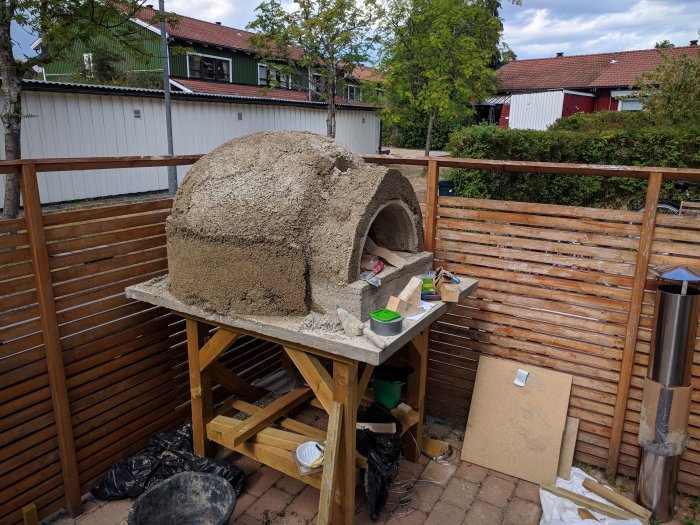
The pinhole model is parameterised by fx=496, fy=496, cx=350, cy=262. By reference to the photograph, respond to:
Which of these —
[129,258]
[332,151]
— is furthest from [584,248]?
[129,258]

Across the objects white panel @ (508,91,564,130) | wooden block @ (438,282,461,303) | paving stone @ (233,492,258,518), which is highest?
white panel @ (508,91,564,130)

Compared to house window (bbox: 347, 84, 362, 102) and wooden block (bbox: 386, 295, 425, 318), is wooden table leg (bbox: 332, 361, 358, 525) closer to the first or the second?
wooden block (bbox: 386, 295, 425, 318)

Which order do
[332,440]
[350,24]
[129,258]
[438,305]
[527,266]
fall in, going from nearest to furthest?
[332,440] < [438,305] < [129,258] < [527,266] < [350,24]

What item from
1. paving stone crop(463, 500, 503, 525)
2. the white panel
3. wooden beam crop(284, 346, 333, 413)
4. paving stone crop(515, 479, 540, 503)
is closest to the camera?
wooden beam crop(284, 346, 333, 413)

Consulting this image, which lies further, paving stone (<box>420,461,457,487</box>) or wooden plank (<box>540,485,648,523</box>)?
paving stone (<box>420,461,457,487</box>)

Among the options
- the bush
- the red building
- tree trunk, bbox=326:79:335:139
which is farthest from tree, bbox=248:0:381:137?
the red building

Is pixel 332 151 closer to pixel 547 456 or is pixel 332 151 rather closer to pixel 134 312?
pixel 134 312

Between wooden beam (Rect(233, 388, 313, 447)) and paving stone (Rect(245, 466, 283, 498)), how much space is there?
1.51 feet

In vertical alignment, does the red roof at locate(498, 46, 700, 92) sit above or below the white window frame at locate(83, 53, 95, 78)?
above

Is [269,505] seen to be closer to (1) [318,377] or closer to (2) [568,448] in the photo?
(1) [318,377]

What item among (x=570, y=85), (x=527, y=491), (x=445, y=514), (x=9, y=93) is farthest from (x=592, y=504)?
(x=570, y=85)

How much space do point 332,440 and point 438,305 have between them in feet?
3.54

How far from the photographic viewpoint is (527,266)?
387 cm

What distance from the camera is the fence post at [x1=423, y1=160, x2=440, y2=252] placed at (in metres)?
3.98
